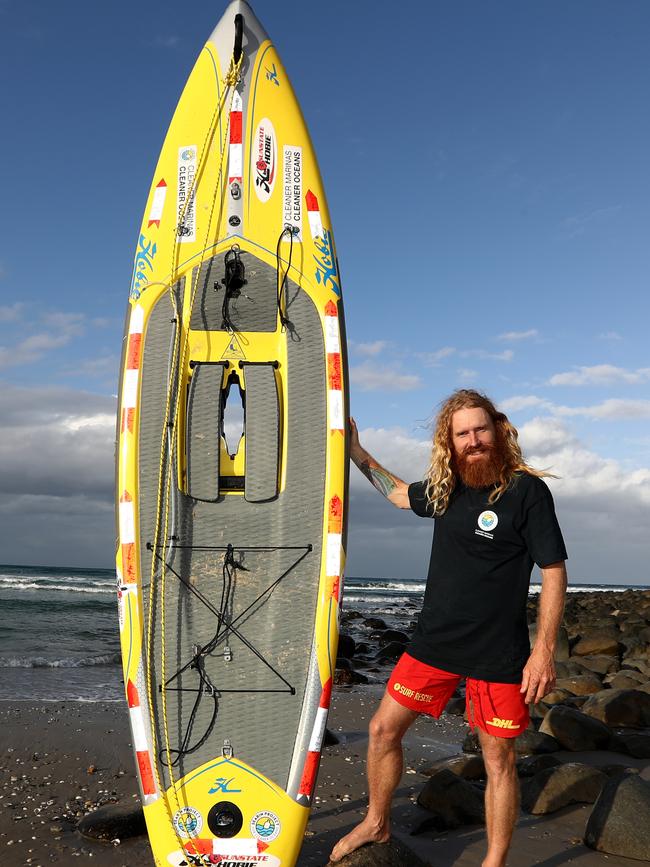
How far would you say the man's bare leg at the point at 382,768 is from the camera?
308cm

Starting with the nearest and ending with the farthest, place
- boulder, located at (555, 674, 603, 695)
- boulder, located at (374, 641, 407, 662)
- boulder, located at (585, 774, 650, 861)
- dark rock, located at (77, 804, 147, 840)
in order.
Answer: boulder, located at (585, 774, 650, 861), dark rock, located at (77, 804, 147, 840), boulder, located at (555, 674, 603, 695), boulder, located at (374, 641, 407, 662)

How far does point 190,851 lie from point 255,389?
91.4 inches

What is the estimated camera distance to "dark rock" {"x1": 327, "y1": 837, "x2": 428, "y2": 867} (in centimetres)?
305

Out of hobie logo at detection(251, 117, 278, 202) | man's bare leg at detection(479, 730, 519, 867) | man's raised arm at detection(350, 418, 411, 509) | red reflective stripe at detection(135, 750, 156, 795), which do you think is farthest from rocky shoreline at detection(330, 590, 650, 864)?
hobie logo at detection(251, 117, 278, 202)

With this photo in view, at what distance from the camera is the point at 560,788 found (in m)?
3.91

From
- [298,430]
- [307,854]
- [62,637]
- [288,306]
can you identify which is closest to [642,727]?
[307,854]

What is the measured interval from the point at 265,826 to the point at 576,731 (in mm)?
2632

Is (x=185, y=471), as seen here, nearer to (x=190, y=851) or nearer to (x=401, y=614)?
(x=190, y=851)

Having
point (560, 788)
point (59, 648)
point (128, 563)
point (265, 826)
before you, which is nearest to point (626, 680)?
point (560, 788)

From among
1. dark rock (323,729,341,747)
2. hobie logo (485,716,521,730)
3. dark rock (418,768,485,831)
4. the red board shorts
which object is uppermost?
the red board shorts

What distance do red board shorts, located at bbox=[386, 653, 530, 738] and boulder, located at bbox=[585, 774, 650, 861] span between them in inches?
38.0

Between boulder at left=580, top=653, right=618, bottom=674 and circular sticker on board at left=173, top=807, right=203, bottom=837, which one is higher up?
circular sticker on board at left=173, top=807, right=203, bottom=837

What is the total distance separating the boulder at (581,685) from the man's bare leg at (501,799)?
5.22 m

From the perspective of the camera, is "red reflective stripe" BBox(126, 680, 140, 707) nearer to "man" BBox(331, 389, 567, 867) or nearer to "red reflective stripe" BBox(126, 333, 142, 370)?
"man" BBox(331, 389, 567, 867)
